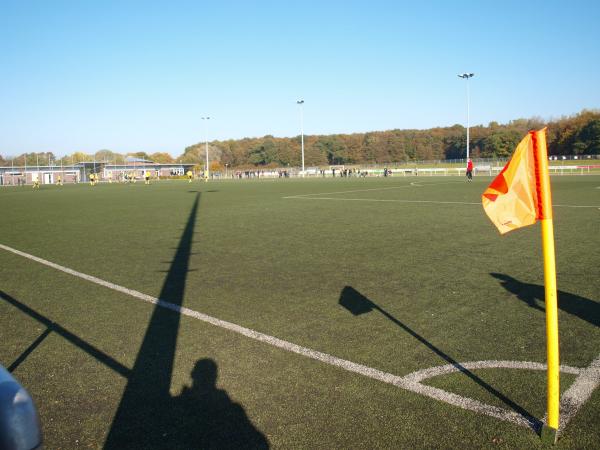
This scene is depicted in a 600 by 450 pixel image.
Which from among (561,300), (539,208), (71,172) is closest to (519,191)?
(539,208)

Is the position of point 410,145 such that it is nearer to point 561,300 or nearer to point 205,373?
point 561,300

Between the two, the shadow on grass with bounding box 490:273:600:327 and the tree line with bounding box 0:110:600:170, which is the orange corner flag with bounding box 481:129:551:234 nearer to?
the shadow on grass with bounding box 490:273:600:327

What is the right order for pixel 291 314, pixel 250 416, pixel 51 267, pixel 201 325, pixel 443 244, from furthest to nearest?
pixel 443 244 → pixel 51 267 → pixel 291 314 → pixel 201 325 → pixel 250 416

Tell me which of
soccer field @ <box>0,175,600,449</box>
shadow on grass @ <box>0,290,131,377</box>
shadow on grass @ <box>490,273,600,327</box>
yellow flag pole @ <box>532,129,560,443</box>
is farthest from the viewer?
shadow on grass @ <box>490,273,600,327</box>

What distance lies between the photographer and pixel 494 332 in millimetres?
4773

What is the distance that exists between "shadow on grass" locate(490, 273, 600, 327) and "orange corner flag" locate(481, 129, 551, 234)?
280 centimetres

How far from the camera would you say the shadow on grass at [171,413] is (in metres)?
3.01

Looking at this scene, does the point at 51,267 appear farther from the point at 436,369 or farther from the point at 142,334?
the point at 436,369

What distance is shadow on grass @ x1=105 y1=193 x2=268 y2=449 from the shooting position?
301cm

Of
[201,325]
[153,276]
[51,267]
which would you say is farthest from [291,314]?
[51,267]

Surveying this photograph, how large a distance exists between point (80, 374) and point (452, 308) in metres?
3.95

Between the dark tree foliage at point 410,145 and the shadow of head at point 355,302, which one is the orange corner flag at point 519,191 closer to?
the shadow of head at point 355,302

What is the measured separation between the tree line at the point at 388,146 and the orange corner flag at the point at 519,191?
88739 millimetres

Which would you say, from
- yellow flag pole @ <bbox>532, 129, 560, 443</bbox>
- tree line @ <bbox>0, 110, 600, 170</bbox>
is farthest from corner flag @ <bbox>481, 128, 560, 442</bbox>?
tree line @ <bbox>0, 110, 600, 170</bbox>
